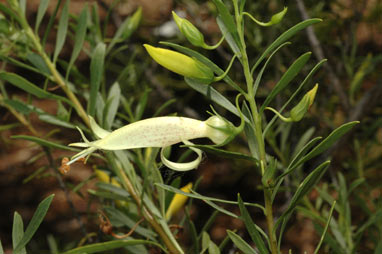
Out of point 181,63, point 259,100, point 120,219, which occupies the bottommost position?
point 259,100

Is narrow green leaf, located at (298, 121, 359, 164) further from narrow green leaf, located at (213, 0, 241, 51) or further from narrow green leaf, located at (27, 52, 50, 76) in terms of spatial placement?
narrow green leaf, located at (27, 52, 50, 76)

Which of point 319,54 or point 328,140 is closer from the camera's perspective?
point 328,140

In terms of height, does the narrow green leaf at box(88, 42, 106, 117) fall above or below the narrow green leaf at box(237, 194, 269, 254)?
above

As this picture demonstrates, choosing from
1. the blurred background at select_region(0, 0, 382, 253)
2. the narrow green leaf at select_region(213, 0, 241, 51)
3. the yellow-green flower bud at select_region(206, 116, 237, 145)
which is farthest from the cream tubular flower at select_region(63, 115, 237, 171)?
the blurred background at select_region(0, 0, 382, 253)

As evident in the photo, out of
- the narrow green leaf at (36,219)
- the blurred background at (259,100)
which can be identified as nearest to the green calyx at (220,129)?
the narrow green leaf at (36,219)

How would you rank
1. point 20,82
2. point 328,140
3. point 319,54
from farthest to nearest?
point 319,54 → point 20,82 → point 328,140

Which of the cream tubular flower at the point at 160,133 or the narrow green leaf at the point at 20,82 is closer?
the cream tubular flower at the point at 160,133

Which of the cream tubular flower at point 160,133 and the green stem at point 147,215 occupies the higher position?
the cream tubular flower at point 160,133

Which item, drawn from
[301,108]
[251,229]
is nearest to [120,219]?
[251,229]

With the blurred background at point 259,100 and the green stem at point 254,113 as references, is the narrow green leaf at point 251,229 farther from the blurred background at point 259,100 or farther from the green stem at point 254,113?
the blurred background at point 259,100

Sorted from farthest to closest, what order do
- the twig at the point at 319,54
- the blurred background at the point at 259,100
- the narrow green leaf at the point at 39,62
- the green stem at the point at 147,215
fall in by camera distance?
the blurred background at the point at 259,100 → the twig at the point at 319,54 → the narrow green leaf at the point at 39,62 → the green stem at the point at 147,215

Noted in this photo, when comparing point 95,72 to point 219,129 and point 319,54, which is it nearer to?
point 219,129
